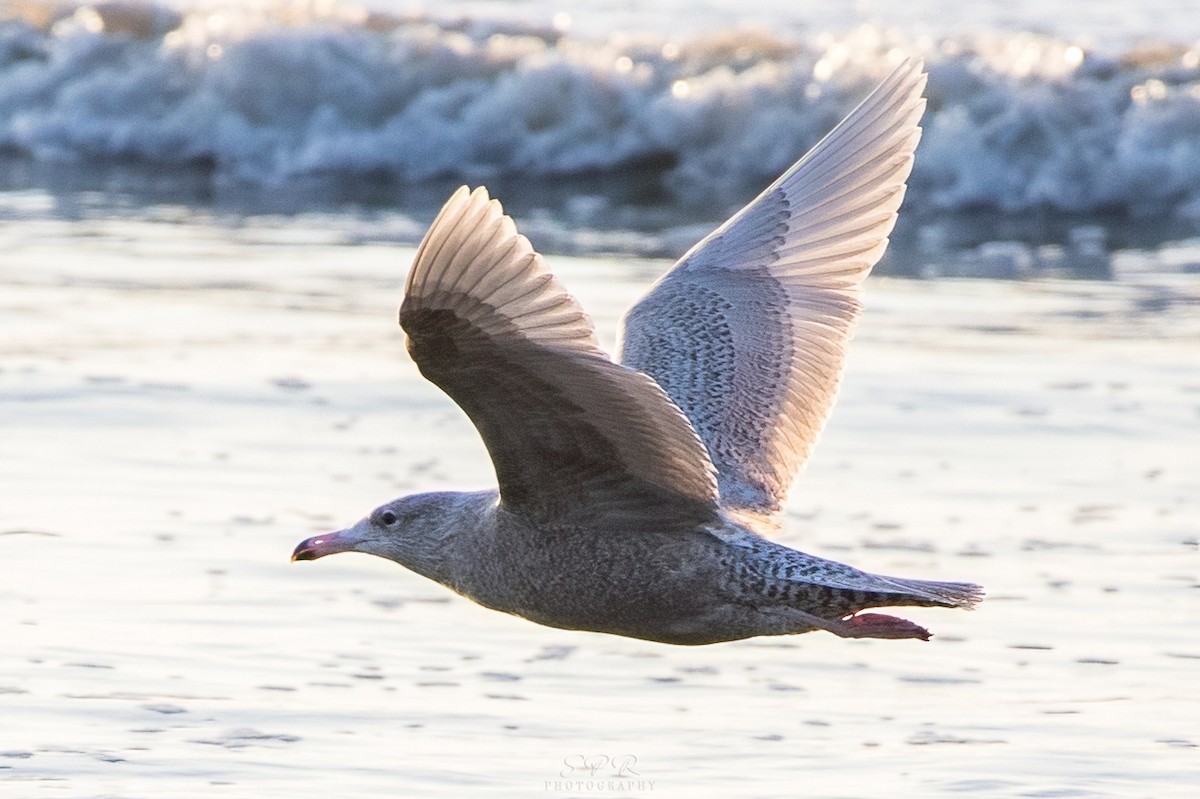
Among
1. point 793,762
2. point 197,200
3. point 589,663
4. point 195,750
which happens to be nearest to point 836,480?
point 589,663

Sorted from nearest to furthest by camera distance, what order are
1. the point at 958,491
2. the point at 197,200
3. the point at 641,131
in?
1. the point at 958,491
2. the point at 197,200
3. the point at 641,131

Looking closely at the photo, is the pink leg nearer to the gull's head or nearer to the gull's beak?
the gull's head

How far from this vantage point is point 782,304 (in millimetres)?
6730

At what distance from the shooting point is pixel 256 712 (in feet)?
19.9

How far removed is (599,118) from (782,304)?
9924mm

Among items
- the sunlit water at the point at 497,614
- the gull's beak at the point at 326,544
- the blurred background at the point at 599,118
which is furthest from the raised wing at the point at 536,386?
the blurred background at the point at 599,118

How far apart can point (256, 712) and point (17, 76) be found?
41.3 ft

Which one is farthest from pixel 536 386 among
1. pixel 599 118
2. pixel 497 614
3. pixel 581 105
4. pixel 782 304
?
pixel 581 105

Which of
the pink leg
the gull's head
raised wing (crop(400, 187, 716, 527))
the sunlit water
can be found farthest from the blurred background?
raised wing (crop(400, 187, 716, 527))

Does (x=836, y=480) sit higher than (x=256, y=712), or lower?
higher

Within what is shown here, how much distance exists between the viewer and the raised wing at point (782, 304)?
6.34 metres

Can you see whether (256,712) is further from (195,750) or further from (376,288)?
(376,288)

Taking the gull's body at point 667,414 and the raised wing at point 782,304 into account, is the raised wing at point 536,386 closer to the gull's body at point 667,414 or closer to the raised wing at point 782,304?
the gull's body at point 667,414

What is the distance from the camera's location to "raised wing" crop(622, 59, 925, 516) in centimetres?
634
